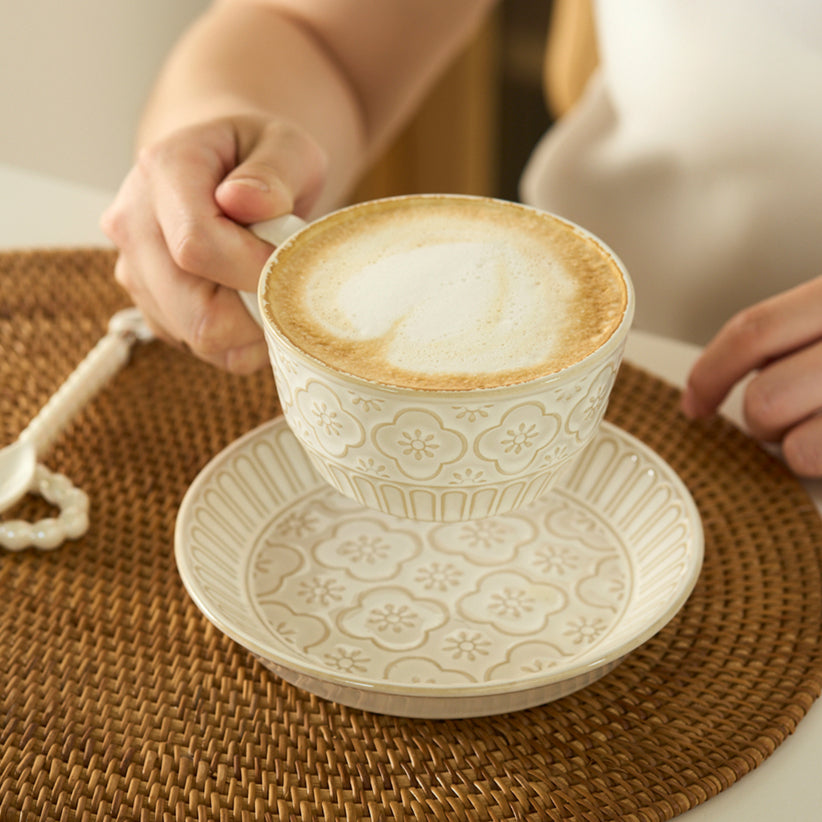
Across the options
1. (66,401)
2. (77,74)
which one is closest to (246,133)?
(66,401)

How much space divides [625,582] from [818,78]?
0.47m

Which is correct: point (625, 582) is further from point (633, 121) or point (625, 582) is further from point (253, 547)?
point (633, 121)

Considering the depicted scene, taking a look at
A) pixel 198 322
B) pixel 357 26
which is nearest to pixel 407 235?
pixel 198 322

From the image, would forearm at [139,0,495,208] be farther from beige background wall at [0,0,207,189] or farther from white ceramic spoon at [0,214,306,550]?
beige background wall at [0,0,207,189]

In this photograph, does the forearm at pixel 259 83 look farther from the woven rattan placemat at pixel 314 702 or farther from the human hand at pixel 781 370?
the human hand at pixel 781 370

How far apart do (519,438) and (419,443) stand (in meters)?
0.04

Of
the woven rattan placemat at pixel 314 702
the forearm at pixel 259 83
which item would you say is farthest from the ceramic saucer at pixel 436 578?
the forearm at pixel 259 83

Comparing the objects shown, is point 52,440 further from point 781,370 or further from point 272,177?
point 781,370

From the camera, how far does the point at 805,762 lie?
45 centimetres

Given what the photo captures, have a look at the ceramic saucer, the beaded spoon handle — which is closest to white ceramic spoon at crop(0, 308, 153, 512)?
the beaded spoon handle

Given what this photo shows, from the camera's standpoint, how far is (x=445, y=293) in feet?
1.53

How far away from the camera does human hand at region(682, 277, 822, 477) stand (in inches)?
23.8

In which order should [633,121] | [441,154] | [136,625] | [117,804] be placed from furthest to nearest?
[441,154] < [633,121] < [136,625] < [117,804]

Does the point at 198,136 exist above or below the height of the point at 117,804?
above
